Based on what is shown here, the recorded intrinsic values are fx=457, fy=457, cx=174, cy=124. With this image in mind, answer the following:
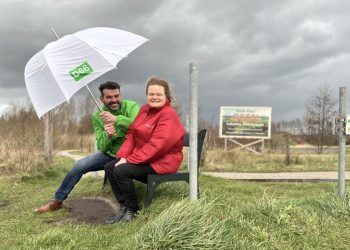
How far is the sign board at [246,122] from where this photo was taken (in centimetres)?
2795

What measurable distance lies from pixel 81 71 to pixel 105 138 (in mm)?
1079

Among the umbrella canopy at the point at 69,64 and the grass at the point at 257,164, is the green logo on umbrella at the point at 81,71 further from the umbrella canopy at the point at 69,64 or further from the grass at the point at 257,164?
the grass at the point at 257,164

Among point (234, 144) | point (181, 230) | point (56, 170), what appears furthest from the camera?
point (234, 144)

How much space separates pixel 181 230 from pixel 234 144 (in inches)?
993

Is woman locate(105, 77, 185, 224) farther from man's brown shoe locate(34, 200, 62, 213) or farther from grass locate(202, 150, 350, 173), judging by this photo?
grass locate(202, 150, 350, 173)

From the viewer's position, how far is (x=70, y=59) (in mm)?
5617

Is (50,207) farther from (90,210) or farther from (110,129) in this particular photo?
(110,129)

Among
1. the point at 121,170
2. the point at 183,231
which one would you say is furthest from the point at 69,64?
the point at 183,231

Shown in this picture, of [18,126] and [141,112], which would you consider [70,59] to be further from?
[18,126]

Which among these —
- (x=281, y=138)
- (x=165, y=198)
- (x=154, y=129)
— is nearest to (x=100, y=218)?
(x=165, y=198)

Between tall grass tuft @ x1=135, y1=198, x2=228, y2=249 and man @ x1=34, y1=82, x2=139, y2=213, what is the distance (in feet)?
6.67

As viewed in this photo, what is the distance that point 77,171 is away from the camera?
245 inches

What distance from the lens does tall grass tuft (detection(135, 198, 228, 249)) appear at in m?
3.75

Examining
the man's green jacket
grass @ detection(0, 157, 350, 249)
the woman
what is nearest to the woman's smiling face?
the woman
